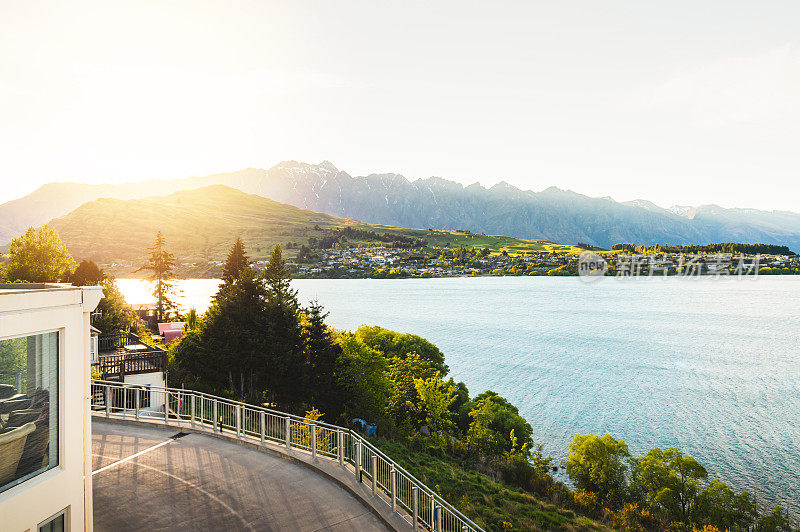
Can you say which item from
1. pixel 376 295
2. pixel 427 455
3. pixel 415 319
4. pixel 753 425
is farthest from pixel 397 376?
pixel 376 295

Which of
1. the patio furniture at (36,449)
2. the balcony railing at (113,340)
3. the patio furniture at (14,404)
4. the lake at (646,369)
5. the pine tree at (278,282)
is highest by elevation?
the patio furniture at (14,404)

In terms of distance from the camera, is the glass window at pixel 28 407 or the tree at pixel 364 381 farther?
the tree at pixel 364 381

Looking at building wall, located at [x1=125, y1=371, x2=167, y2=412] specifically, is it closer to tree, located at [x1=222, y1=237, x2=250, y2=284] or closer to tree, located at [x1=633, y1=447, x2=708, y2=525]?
tree, located at [x1=222, y1=237, x2=250, y2=284]

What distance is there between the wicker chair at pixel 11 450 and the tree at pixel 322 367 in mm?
27712

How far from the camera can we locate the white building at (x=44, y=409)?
501 cm

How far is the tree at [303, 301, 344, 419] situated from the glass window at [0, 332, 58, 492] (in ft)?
90.0

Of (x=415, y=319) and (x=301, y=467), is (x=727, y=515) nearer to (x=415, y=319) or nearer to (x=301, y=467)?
(x=301, y=467)

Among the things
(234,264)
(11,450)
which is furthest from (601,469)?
(234,264)

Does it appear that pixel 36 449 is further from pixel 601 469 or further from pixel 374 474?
pixel 601 469

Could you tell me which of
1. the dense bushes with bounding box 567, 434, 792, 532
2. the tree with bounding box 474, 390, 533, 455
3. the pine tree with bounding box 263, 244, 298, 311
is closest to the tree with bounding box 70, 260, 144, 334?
the pine tree with bounding box 263, 244, 298, 311

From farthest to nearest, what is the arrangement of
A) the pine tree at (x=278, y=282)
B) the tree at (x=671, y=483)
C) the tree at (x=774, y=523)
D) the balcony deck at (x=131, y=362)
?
the pine tree at (x=278, y=282) < the tree at (x=671, y=483) < the tree at (x=774, y=523) < the balcony deck at (x=131, y=362)

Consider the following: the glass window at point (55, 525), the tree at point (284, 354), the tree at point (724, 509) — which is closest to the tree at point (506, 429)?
the tree at point (724, 509)

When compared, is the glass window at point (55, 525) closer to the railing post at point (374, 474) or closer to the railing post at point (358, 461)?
the railing post at point (374, 474)

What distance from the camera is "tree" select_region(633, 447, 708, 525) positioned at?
2727cm
